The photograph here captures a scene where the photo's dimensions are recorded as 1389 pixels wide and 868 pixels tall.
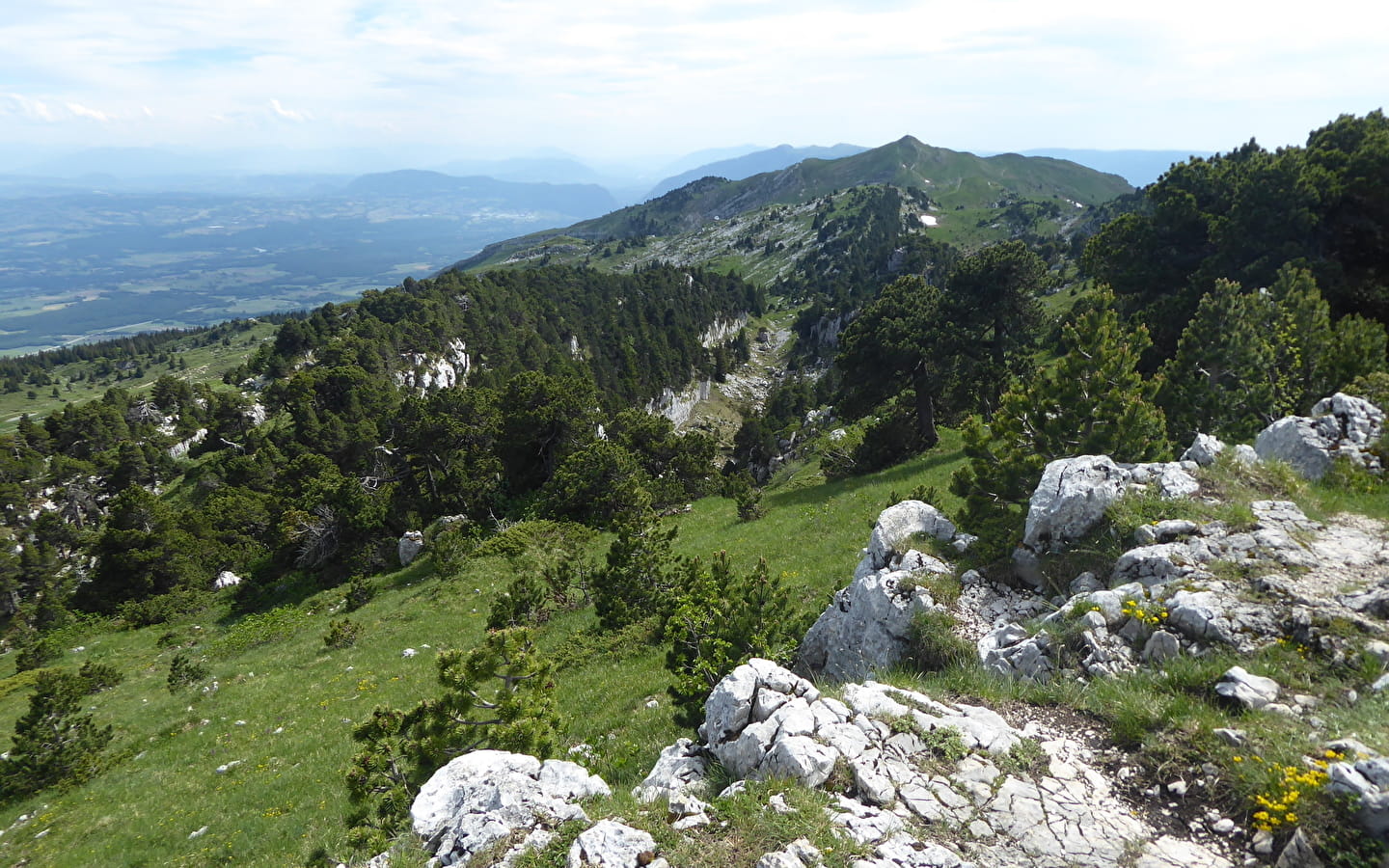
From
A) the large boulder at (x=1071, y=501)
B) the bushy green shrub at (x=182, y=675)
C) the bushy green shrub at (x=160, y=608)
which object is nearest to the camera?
the large boulder at (x=1071, y=501)

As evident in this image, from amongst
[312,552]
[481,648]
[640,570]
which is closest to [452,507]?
[312,552]

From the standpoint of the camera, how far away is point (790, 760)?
8641mm

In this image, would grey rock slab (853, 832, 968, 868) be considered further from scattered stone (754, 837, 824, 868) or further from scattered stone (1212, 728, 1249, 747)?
scattered stone (1212, 728, 1249, 747)

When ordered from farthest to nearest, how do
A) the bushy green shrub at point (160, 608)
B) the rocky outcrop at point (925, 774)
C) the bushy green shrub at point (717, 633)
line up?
the bushy green shrub at point (160, 608), the bushy green shrub at point (717, 633), the rocky outcrop at point (925, 774)

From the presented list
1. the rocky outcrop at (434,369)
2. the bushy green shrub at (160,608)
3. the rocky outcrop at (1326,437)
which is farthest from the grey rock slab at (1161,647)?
the rocky outcrop at (434,369)

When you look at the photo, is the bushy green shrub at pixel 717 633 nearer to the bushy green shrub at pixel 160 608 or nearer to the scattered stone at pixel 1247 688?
the scattered stone at pixel 1247 688

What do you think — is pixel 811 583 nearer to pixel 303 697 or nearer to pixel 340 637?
pixel 303 697

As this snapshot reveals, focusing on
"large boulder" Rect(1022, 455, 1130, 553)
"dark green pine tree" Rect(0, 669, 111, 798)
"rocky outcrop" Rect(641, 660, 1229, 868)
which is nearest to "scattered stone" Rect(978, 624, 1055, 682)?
"rocky outcrop" Rect(641, 660, 1229, 868)

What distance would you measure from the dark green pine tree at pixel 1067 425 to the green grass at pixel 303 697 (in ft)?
18.3

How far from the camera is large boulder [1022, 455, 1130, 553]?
13.9 m

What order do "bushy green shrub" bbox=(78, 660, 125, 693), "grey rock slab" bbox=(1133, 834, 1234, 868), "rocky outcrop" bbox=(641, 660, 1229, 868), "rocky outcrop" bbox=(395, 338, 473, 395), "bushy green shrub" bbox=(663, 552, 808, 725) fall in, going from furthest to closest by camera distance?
1. "rocky outcrop" bbox=(395, 338, 473, 395)
2. "bushy green shrub" bbox=(78, 660, 125, 693)
3. "bushy green shrub" bbox=(663, 552, 808, 725)
4. "rocky outcrop" bbox=(641, 660, 1229, 868)
5. "grey rock slab" bbox=(1133, 834, 1234, 868)

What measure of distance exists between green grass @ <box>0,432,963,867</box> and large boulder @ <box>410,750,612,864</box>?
2.31m

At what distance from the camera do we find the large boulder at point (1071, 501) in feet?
45.8

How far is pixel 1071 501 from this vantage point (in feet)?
45.9
